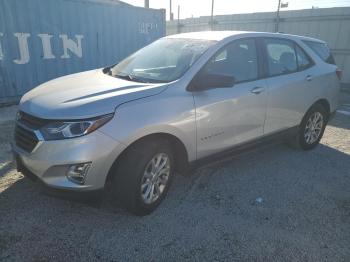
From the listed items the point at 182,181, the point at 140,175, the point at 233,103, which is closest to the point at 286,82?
the point at 233,103

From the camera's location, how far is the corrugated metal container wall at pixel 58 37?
21.9ft

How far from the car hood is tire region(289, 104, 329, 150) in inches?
106

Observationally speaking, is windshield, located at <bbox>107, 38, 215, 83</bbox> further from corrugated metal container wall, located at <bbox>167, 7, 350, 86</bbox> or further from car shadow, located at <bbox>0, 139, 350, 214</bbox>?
corrugated metal container wall, located at <bbox>167, 7, 350, 86</bbox>

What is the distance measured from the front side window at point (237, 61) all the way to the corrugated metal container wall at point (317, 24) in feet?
27.8

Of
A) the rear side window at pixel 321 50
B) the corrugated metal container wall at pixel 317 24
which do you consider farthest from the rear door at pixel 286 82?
the corrugated metal container wall at pixel 317 24

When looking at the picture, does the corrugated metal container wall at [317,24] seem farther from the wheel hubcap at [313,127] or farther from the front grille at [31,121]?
the front grille at [31,121]

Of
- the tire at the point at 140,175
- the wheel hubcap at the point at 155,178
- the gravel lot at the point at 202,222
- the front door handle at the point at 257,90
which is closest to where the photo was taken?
the gravel lot at the point at 202,222

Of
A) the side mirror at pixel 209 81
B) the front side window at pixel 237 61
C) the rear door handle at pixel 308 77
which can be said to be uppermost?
the front side window at pixel 237 61

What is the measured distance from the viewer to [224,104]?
3.22 meters

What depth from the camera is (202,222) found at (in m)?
2.91

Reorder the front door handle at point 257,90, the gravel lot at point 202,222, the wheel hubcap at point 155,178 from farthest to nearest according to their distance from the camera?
the front door handle at point 257,90 → the wheel hubcap at point 155,178 → the gravel lot at point 202,222

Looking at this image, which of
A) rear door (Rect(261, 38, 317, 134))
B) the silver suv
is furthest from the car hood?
rear door (Rect(261, 38, 317, 134))

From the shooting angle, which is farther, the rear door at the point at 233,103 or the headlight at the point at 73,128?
the rear door at the point at 233,103

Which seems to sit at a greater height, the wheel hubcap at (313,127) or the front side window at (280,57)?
the front side window at (280,57)
